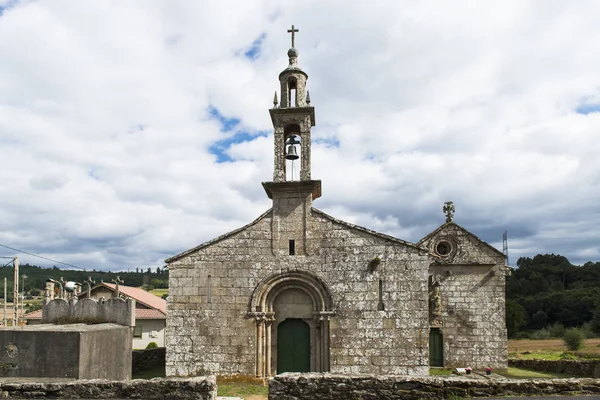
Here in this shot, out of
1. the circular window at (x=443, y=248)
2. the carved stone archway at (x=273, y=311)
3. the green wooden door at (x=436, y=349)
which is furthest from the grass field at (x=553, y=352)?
the carved stone archway at (x=273, y=311)

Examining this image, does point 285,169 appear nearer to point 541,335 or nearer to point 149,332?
point 149,332

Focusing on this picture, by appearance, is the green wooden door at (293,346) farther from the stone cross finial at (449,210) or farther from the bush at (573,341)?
the bush at (573,341)

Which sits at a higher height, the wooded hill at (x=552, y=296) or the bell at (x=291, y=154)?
the bell at (x=291, y=154)

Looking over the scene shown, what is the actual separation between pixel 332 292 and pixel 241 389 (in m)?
3.91

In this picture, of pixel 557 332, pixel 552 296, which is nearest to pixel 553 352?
pixel 557 332

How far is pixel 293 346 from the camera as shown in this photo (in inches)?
582

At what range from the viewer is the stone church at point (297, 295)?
46.2 ft

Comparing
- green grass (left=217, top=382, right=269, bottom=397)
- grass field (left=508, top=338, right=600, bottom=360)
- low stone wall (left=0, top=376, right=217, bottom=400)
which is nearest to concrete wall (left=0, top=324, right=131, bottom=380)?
low stone wall (left=0, top=376, right=217, bottom=400)

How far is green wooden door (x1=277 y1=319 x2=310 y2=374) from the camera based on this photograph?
14633 millimetres

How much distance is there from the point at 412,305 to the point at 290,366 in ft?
14.1

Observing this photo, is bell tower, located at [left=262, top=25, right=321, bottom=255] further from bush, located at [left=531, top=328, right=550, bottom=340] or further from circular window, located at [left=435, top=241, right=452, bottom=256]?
bush, located at [left=531, top=328, right=550, bottom=340]

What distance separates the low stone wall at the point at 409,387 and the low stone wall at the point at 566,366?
13446mm

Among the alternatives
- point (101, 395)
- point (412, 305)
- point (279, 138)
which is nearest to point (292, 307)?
point (412, 305)

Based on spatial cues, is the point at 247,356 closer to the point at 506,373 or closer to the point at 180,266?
the point at 180,266
